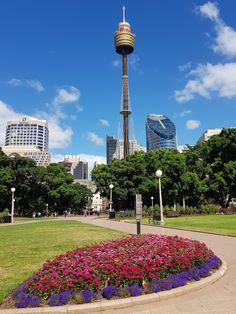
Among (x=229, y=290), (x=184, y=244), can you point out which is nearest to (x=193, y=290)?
(x=229, y=290)

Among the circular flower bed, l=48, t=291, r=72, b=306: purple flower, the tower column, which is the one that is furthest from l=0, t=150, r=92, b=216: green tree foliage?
l=48, t=291, r=72, b=306: purple flower

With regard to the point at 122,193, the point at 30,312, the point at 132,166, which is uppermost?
the point at 132,166

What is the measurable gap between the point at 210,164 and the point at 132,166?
15.5 m

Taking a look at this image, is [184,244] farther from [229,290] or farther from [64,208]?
[64,208]

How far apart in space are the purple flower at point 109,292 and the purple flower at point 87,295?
214 mm

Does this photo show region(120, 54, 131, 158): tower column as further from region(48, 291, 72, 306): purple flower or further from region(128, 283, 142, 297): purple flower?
region(48, 291, 72, 306): purple flower

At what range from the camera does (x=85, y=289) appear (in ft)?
21.5

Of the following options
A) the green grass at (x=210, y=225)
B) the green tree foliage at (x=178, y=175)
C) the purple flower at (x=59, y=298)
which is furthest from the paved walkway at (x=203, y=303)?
the green tree foliage at (x=178, y=175)

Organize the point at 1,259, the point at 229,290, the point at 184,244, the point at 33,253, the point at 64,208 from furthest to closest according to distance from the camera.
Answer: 1. the point at 64,208
2. the point at 33,253
3. the point at 1,259
4. the point at 184,244
5. the point at 229,290

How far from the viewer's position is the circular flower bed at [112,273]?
6402 mm

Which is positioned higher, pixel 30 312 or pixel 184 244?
pixel 184 244

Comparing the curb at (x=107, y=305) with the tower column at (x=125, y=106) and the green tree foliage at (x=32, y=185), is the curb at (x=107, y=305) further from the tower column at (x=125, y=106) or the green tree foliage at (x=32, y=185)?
the tower column at (x=125, y=106)

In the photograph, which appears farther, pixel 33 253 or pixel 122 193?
pixel 122 193

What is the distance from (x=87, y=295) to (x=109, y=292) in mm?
439
